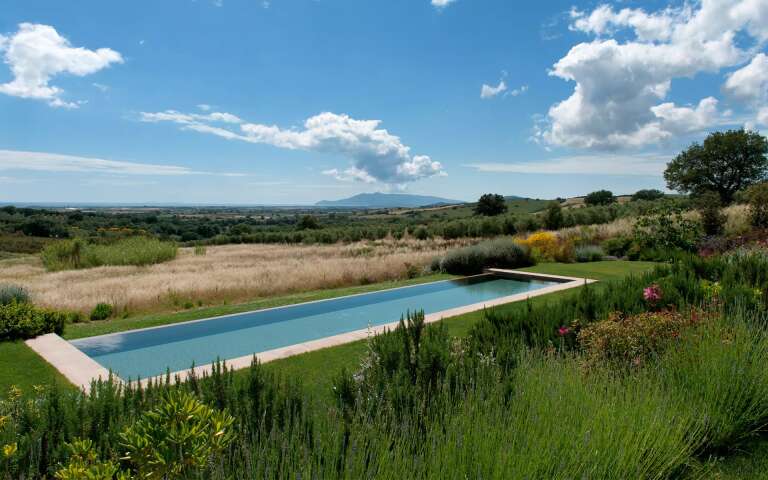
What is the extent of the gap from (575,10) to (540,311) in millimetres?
9152

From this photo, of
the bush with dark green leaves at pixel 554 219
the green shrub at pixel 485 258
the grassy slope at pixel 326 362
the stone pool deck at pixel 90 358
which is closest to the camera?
the grassy slope at pixel 326 362

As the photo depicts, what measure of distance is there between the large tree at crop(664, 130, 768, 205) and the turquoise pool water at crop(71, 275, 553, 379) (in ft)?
112

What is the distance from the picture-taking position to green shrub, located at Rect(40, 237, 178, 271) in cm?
1716

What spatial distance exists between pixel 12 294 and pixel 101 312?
1374 millimetres

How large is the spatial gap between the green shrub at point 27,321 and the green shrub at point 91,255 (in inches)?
461

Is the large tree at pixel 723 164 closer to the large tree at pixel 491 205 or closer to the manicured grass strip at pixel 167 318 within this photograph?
the large tree at pixel 491 205

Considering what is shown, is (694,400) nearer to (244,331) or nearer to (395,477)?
(395,477)

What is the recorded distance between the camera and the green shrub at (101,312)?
8.20m

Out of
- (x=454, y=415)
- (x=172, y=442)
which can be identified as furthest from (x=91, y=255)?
(x=454, y=415)

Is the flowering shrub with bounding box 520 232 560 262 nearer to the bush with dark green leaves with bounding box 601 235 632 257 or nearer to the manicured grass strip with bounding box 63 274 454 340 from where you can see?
the bush with dark green leaves with bounding box 601 235 632 257

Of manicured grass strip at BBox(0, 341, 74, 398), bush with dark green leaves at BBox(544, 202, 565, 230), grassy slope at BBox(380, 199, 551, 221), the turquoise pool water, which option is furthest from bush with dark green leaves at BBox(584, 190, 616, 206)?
manicured grass strip at BBox(0, 341, 74, 398)

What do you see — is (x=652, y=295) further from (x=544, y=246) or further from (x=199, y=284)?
(x=544, y=246)

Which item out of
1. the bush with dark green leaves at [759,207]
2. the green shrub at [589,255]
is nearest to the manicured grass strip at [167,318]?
the green shrub at [589,255]

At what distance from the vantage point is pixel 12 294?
25.1 ft
